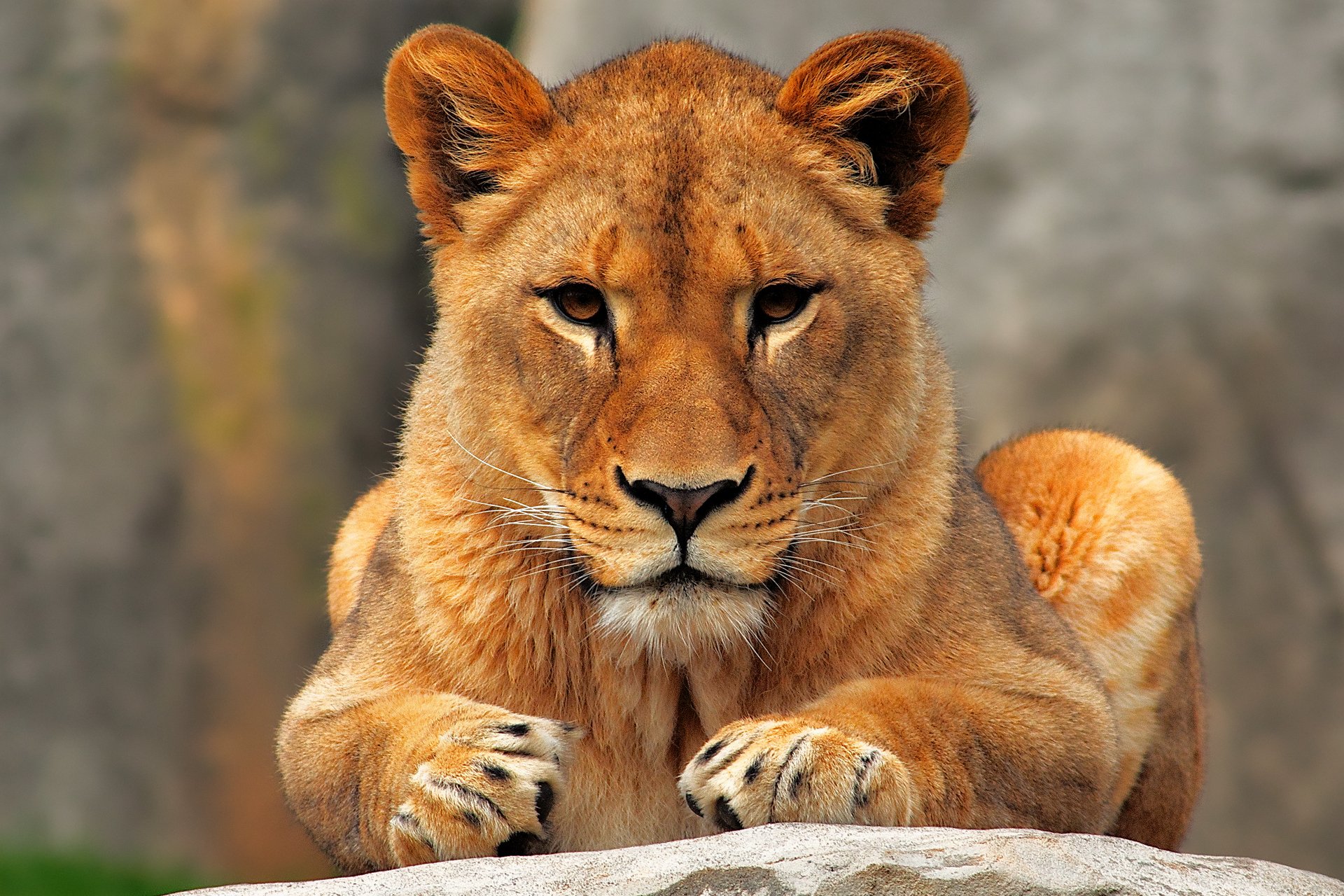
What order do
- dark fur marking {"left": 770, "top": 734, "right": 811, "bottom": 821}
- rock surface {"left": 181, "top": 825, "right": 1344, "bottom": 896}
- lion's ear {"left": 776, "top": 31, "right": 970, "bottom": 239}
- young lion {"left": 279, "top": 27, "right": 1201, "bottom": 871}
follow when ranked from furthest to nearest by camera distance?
1. lion's ear {"left": 776, "top": 31, "right": 970, "bottom": 239}
2. young lion {"left": 279, "top": 27, "right": 1201, "bottom": 871}
3. dark fur marking {"left": 770, "top": 734, "right": 811, "bottom": 821}
4. rock surface {"left": 181, "top": 825, "right": 1344, "bottom": 896}

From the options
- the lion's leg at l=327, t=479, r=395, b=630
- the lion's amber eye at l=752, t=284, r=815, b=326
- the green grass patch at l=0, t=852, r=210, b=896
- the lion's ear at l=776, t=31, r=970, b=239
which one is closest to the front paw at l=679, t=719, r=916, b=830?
the lion's amber eye at l=752, t=284, r=815, b=326

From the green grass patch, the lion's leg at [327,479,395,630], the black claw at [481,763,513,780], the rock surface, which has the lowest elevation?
the green grass patch

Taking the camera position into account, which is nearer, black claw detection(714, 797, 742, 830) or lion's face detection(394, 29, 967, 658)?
black claw detection(714, 797, 742, 830)

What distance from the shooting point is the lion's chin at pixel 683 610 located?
2854 millimetres

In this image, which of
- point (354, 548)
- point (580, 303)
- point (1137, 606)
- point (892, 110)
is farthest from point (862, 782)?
point (354, 548)

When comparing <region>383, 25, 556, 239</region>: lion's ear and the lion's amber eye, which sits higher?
<region>383, 25, 556, 239</region>: lion's ear

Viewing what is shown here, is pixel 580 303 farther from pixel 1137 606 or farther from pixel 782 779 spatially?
pixel 1137 606

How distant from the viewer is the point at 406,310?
854 cm

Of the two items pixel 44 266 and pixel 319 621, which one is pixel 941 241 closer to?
pixel 319 621

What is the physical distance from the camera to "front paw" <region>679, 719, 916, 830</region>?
266 centimetres

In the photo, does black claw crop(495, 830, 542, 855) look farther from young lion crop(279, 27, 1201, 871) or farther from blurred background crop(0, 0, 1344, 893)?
blurred background crop(0, 0, 1344, 893)

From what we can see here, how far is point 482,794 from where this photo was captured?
8.87 feet

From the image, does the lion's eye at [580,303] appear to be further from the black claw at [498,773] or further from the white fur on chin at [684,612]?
the black claw at [498,773]

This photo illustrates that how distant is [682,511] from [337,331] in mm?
5867
